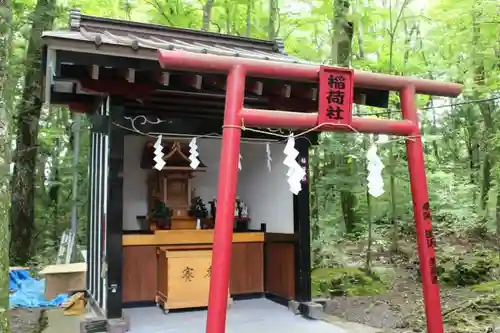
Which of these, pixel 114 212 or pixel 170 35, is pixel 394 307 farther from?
pixel 170 35

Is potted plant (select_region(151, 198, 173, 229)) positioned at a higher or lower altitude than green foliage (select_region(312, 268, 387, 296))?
higher

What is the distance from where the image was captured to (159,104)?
22.5 ft

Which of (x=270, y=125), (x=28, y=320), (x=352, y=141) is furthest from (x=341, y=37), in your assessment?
(x=28, y=320)

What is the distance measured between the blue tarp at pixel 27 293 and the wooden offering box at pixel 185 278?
2834mm

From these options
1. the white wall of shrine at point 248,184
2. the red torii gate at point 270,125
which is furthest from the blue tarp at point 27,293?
the red torii gate at point 270,125

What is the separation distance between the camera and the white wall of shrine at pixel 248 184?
7.71 meters

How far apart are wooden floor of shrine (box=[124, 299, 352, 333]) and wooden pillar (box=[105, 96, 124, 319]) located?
475 mm

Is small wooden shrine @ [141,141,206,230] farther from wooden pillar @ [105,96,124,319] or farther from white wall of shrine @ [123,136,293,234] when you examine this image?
wooden pillar @ [105,96,124,319]

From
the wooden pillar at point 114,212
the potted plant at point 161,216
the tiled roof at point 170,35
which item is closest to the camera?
the wooden pillar at point 114,212

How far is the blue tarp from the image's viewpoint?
8.79 m

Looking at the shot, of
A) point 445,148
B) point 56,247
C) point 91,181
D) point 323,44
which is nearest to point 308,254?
point 91,181

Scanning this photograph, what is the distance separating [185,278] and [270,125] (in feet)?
11.4

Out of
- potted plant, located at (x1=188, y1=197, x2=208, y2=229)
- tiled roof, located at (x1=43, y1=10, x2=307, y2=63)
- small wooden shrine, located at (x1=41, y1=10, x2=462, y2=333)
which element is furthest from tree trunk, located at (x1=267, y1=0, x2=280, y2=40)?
potted plant, located at (x1=188, y1=197, x2=208, y2=229)

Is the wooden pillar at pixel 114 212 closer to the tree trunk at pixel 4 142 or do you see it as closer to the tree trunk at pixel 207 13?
the tree trunk at pixel 4 142
